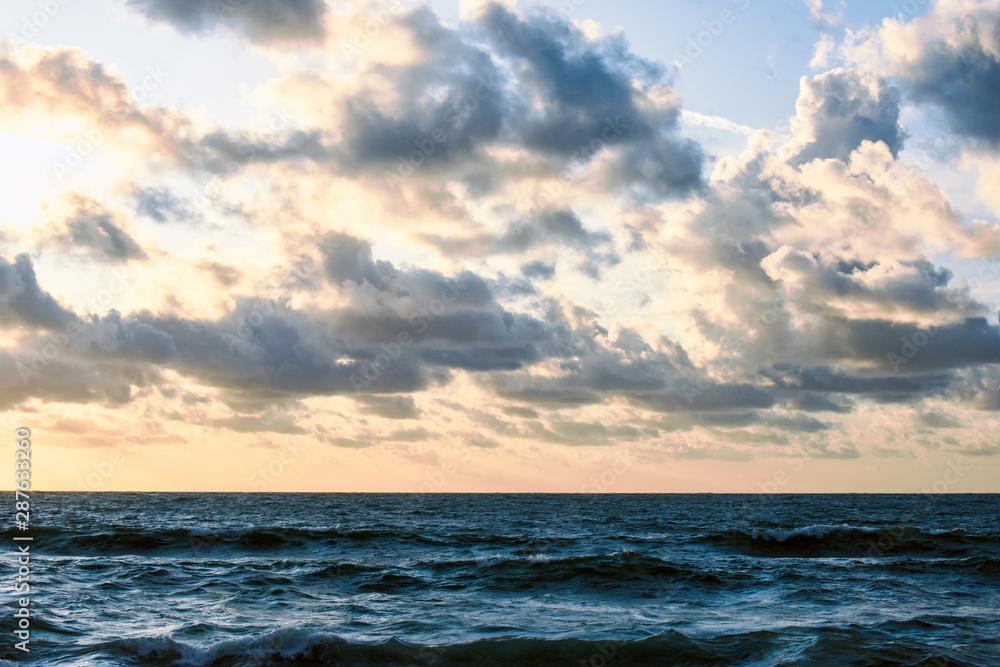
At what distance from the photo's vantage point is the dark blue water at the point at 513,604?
1708 cm

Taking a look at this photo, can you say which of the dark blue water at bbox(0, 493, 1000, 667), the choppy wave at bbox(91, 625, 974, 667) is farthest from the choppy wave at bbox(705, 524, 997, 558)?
the choppy wave at bbox(91, 625, 974, 667)

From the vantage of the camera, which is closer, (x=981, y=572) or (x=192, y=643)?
(x=192, y=643)

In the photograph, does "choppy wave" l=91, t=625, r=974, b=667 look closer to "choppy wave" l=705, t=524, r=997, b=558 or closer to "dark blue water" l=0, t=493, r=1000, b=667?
"dark blue water" l=0, t=493, r=1000, b=667

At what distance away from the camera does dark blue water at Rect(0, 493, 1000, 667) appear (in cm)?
1708

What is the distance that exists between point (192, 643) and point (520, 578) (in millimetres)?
14056

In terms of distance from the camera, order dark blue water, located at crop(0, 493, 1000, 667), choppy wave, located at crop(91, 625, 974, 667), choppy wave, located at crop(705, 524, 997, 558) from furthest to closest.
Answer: choppy wave, located at crop(705, 524, 997, 558) < dark blue water, located at crop(0, 493, 1000, 667) < choppy wave, located at crop(91, 625, 974, 667)

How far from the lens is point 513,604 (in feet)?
78.2

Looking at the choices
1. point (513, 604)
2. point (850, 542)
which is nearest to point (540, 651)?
point (513, 604)

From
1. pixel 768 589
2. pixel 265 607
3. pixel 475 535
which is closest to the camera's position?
pixel 265 607

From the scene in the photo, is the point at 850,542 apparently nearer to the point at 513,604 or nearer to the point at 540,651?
the point at 513,604

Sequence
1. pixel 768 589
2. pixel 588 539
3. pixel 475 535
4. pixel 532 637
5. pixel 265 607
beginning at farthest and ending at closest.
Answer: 1. pixel 475 535
2. pixel 588 539
3. pixel 768 589
4. pixel 265 607
5. pixel 532 637

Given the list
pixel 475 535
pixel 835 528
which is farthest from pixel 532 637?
pixel 835 528

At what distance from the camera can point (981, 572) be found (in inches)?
1160

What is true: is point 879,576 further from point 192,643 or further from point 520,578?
point 192,643
